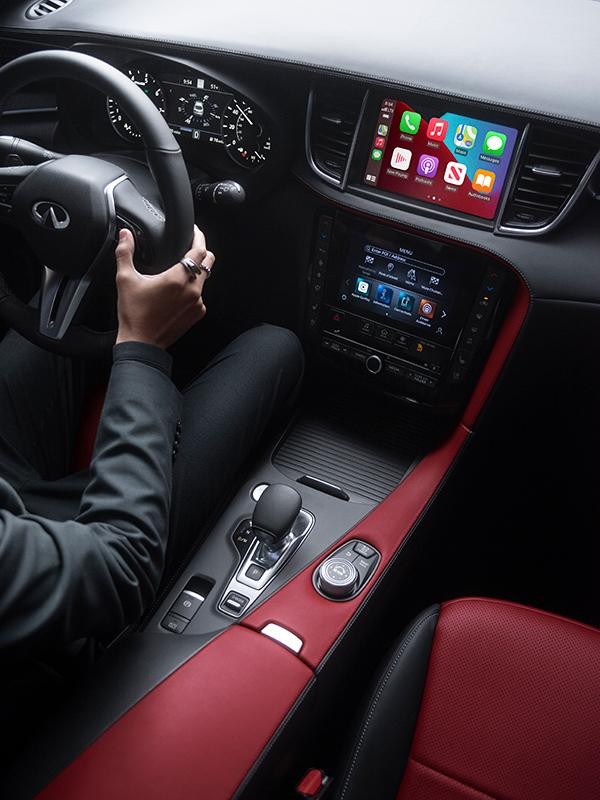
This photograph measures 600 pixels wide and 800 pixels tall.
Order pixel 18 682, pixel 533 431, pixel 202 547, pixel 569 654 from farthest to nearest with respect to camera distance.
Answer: pixel 533 431, pixel 202 547, pixel 569 654, pixel 18 682

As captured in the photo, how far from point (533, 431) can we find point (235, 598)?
70cm

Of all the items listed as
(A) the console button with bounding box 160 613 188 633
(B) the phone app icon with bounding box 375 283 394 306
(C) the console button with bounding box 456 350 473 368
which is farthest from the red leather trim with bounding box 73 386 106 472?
(C) the console button with bounding box 456 350 473 368

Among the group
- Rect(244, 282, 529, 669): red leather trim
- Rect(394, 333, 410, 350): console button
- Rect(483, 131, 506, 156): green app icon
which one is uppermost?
Rect(483, 131, 506, 156): green app icon

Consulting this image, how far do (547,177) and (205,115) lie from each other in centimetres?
62

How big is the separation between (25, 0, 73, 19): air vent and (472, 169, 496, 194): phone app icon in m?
0.95

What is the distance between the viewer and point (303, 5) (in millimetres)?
1409

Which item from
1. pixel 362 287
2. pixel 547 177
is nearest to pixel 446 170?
pixel 547 177

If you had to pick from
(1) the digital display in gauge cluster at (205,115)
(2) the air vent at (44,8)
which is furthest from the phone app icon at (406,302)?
(2) the air vent at (44,8)

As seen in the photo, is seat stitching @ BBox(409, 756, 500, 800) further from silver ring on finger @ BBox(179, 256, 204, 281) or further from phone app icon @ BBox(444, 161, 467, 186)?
phone app icon @ BBox(444, 161, 467, 186)

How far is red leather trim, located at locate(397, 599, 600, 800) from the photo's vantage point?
955 mm

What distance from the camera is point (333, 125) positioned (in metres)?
1.37

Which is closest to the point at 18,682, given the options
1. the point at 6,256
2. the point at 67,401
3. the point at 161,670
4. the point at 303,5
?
the point at 161,670

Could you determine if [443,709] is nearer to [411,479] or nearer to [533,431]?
[411,479]

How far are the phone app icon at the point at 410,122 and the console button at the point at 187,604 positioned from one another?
0.83 meters
